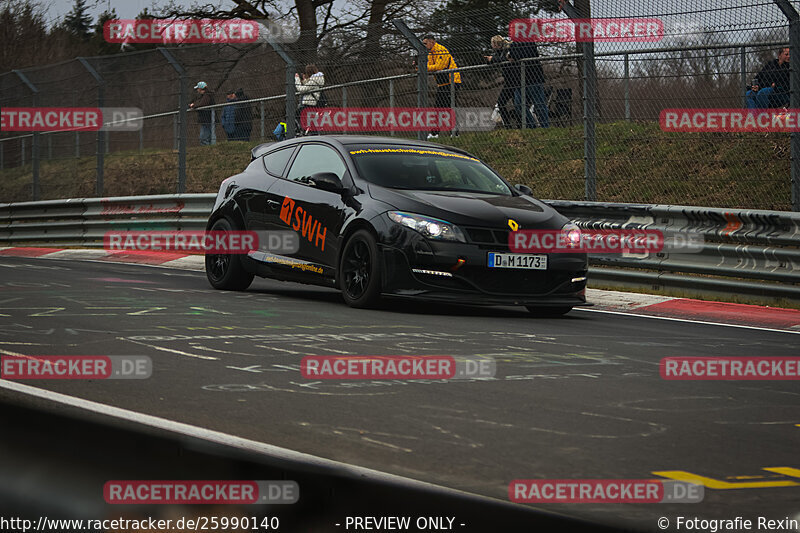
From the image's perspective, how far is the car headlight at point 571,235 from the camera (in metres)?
9.89

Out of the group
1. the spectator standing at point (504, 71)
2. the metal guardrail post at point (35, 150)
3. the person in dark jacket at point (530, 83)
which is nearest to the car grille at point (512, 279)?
the person in dark jacket at point (530, 83)

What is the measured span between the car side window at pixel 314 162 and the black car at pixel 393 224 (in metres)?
0.01

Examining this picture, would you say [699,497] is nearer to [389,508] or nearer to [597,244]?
[389,508]

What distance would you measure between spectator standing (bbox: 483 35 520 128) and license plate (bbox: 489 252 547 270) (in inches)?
197

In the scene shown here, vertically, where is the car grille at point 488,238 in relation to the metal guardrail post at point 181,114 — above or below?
below

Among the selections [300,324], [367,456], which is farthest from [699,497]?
[300,324]

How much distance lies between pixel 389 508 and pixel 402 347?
16.2ft

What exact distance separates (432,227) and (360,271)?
0.76 meters


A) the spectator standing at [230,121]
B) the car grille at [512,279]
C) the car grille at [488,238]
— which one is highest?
the spectator standing at [230,121]

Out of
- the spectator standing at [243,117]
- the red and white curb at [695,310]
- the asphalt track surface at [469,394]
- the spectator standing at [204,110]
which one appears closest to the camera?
the asphalt track surface at [469,394]

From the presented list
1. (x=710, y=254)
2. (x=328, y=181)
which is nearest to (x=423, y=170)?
(x=328, y=181)

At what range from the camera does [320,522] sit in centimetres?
235

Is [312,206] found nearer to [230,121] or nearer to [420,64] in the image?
[420,64]

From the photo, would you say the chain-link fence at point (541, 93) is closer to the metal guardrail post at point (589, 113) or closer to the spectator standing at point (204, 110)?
the metal guardrail post at point (589, 113)
